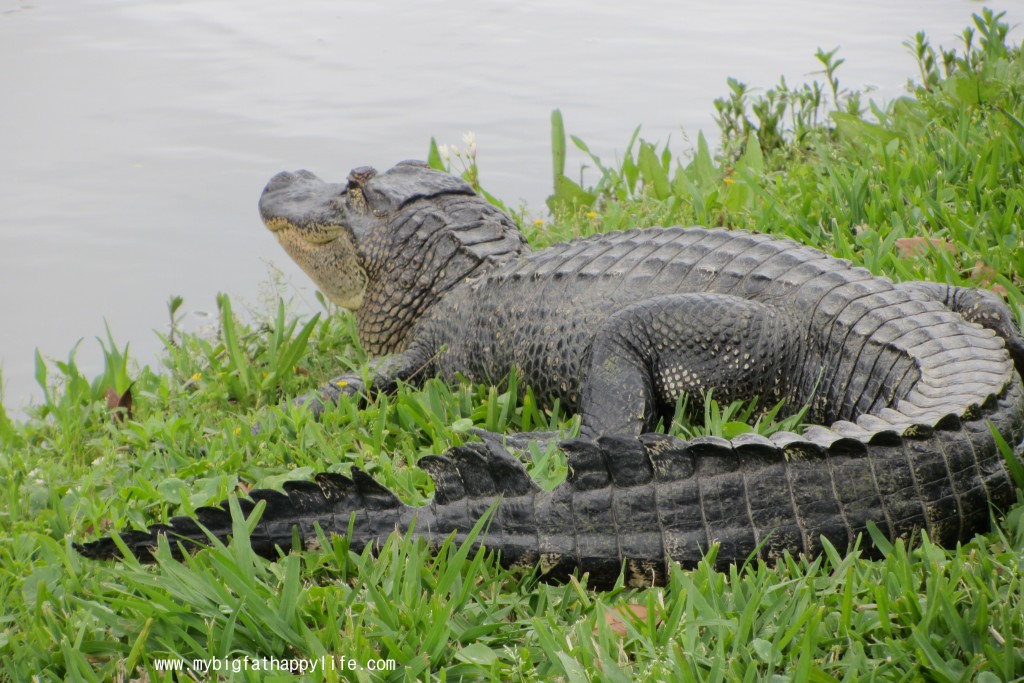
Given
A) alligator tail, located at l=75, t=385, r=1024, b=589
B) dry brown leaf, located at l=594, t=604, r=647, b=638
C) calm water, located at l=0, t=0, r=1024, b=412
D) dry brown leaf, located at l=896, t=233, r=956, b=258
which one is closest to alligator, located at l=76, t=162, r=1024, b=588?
alligator tail, located at l=75, t=385, r=1024, b=589

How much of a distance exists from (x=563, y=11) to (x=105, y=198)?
5249mm

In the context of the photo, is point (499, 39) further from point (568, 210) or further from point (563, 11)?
point (568, 210)

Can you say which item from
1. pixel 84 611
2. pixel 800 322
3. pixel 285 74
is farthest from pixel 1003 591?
pixel 285 74

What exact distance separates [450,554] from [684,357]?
112 cm

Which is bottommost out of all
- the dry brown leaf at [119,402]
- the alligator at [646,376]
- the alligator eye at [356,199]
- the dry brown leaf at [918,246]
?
the dry brown leaf at [119,402]

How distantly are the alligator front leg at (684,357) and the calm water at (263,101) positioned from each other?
7.40 ft

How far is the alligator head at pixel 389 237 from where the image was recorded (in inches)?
164

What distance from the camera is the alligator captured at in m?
2.28

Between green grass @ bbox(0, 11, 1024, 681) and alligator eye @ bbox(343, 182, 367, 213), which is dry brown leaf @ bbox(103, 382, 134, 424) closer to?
green grass @ bbox(0, 11, 1024, 681)

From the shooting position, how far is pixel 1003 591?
2100 millimetres

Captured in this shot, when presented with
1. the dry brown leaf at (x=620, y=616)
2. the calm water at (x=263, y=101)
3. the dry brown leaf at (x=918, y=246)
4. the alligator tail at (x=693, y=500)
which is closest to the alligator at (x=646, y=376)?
the alligator tail at (x=693, y=500)

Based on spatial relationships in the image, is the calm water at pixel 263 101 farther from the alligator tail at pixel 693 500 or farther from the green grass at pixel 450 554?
the alligator tail at pixel 693 500

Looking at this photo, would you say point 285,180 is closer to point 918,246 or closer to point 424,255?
point 424,255

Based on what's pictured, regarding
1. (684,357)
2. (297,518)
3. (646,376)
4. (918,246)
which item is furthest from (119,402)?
(918,246)
